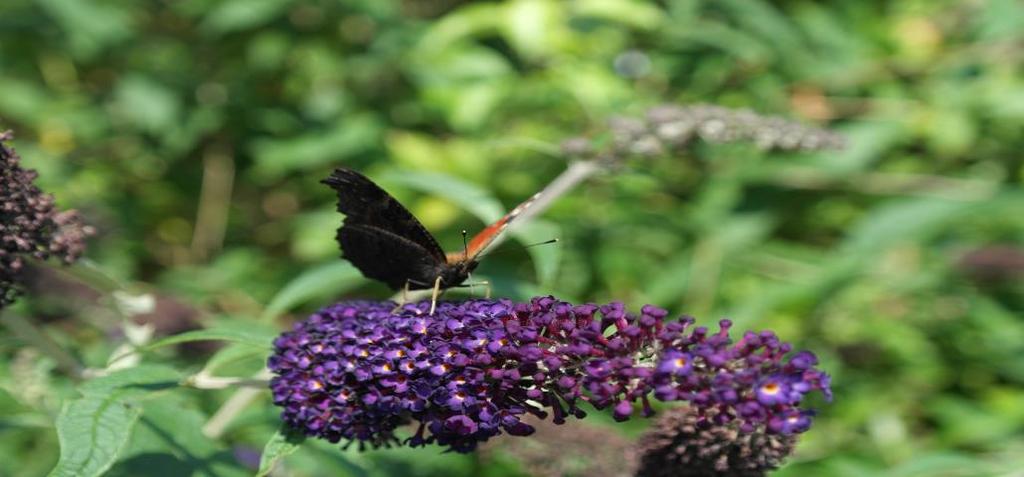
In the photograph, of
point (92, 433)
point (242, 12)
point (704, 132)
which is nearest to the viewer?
point (92, 433)

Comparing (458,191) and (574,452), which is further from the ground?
(458,191)

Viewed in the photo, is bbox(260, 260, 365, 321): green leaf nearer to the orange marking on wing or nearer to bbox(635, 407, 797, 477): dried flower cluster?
the orange marking on wing

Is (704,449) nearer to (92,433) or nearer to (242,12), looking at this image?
(92,433)

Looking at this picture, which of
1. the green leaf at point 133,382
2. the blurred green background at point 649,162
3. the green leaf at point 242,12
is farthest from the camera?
the green leaf at point 242,12

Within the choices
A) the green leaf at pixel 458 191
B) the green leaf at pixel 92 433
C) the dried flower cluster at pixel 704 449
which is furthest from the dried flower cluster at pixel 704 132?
the green leaf at pixel 92 433

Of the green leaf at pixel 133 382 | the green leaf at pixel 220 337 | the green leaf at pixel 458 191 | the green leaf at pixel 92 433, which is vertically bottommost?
the green leaf at pixel 92 433

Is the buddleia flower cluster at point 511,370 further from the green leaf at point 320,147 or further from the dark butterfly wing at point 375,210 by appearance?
the green leaf at point 320,147

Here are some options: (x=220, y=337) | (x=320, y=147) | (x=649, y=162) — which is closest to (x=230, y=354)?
(x=220, y=337)
